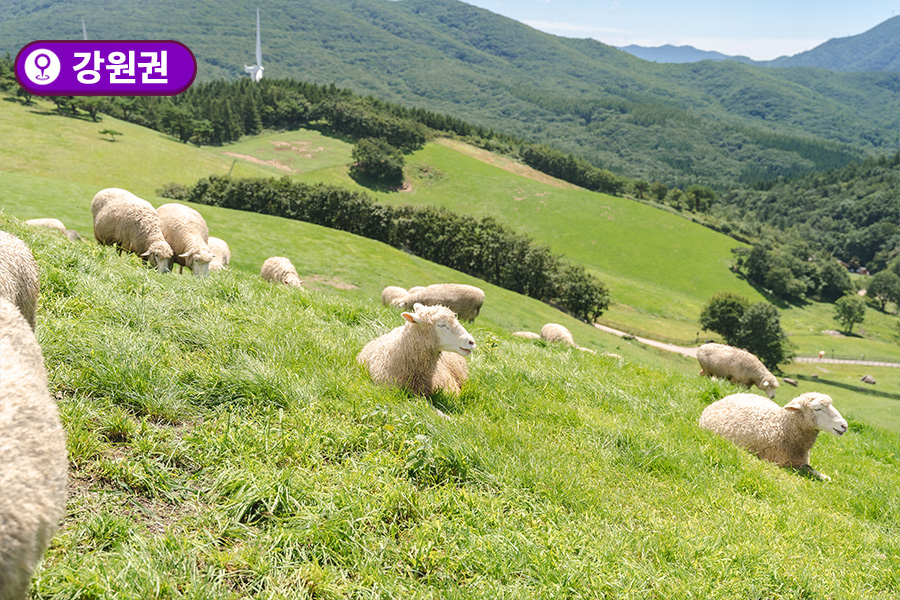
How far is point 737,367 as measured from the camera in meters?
22.8

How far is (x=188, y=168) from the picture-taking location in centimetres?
7862

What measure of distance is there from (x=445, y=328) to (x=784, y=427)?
6.63 meters

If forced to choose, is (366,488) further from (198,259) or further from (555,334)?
(555,334)

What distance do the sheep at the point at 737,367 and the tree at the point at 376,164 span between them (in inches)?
3628

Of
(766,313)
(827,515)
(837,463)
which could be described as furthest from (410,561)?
(766,313)

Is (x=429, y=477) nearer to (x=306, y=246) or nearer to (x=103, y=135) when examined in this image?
(x=306, y=246)

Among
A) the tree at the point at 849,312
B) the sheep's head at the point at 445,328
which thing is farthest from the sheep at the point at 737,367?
the tree at the point at 849,312

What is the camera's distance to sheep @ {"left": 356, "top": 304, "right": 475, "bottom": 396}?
267 inches

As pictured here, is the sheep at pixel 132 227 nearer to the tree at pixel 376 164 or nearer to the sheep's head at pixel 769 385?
the sheep's head at pixel 769 385

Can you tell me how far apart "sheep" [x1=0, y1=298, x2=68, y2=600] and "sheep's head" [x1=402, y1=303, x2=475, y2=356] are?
167 inches

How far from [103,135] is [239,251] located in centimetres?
6407

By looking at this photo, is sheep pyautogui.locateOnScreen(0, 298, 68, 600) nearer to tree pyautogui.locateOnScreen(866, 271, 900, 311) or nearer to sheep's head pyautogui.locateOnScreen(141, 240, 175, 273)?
sheep's head pyautogui.locateOnScreen(141, 240, 175, 273)

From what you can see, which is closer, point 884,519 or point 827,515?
point 827,515

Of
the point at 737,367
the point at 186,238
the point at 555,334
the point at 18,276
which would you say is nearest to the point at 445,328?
the point at 18,276
